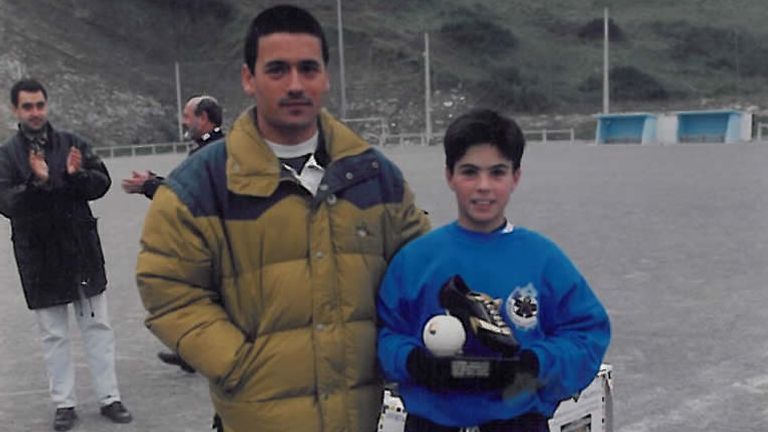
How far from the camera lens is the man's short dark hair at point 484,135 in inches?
109

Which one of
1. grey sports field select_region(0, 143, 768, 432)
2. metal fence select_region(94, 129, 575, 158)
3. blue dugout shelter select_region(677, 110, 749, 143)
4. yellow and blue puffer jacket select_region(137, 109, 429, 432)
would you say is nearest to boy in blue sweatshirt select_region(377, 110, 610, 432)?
yellow and blue puffer jacket select_region(137, 109, 429, 432)

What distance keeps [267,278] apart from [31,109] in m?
3.28

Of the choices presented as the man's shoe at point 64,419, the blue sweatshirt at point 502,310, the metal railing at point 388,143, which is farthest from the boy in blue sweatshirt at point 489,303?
the metal railing at point 388,143

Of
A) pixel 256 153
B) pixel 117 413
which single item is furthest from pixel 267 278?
pixel 117 413

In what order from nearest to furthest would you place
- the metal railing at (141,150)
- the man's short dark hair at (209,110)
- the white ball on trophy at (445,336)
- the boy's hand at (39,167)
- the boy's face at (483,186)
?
the white ball on trophy at (445,336), the boy's face at (483,186), the boy's hand at (39,167), the man's short dark hair at (209,110), the metal railing at (141,150)

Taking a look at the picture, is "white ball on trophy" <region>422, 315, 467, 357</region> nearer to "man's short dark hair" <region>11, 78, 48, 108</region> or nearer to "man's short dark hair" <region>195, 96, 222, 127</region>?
"man's short dark hair" <region>11, 78, 48, 108</region>

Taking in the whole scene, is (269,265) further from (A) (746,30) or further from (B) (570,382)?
(A) (746,30)

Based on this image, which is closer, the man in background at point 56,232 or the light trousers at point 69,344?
the man in background at point 56,232

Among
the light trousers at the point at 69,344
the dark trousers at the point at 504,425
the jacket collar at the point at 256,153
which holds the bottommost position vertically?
the light trousers at the point at 69,344

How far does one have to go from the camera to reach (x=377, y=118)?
166ft

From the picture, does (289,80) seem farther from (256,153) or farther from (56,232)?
(56,232)

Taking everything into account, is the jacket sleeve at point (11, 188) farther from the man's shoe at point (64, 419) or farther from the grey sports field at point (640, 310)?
the grey sports field at point (640, 310)

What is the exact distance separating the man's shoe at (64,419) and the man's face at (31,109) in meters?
1.61

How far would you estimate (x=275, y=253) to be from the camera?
2611 millimetres
